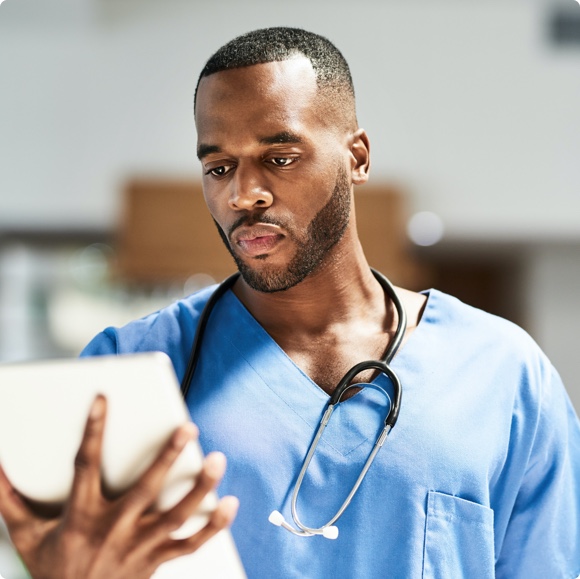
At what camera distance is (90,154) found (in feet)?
9.48

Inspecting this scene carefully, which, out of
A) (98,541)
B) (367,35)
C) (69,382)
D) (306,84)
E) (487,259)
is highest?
(367,35)

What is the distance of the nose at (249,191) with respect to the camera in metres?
0.77

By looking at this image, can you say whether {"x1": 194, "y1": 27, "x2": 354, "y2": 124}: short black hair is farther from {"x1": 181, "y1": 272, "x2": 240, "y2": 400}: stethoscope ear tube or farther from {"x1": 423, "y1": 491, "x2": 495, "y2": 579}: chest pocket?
{"x1": 423, "y1": 491, "x2": 495, "y2": 579}: chest pocket

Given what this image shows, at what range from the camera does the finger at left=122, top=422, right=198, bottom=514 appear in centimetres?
59

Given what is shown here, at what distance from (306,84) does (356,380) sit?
0.99ft

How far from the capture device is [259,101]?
0.78m

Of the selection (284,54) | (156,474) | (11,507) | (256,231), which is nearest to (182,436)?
(156,474)

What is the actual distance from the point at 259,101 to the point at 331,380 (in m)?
0.29

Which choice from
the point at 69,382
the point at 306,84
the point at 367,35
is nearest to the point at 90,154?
the point at 367,35

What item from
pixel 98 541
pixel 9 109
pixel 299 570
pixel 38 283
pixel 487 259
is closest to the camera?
pixel 98 541

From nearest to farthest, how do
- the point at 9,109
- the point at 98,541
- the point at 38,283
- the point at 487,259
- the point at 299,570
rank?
the point at 98,541, the point at 299,570, the point at 9,109, the point at 38,283, the point at 487,259

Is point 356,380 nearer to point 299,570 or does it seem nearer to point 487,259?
point 299,570

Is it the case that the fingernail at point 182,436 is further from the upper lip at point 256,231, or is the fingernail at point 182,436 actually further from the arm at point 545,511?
the arm at point 545,511

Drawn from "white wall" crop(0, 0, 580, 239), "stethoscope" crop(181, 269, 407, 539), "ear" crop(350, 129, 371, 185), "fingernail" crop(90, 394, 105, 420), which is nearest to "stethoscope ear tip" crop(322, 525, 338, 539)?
"stethoscope" crop(181, 269, 407, 539)
